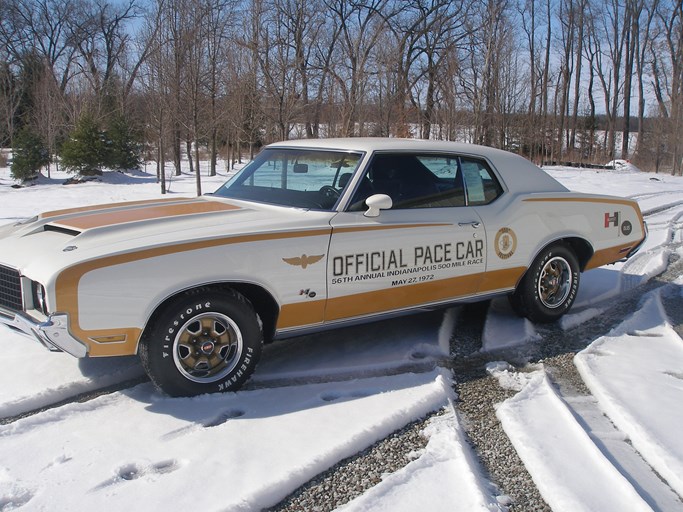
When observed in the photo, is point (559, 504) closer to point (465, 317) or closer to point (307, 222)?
point (307, 222)

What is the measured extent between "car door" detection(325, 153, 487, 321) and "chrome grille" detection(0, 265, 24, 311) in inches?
71.2

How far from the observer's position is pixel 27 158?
21.9 meters

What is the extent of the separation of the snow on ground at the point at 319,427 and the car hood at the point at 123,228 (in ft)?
2.84

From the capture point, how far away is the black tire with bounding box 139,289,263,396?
3610 mm

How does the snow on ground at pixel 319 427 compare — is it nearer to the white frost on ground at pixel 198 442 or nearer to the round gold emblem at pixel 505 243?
the white frost on ground at pixel 198 442

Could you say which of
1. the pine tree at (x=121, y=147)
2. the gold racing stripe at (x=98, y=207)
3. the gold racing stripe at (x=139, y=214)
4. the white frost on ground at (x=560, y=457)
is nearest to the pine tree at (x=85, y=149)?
the pine tree at (x=121, y=147)

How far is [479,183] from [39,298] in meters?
3.30

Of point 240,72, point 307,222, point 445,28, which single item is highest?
point 445,28

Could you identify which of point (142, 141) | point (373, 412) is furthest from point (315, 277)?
point (142, 141)

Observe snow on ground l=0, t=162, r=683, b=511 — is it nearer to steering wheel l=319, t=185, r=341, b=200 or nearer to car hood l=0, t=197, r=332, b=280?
car hood l=0, t=197, r=332, b=280

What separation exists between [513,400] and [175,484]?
204 cm

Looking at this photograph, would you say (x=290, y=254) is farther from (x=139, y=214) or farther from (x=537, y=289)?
(x=537, y=289)

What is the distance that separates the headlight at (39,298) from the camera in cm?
340

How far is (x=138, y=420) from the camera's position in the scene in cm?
351
